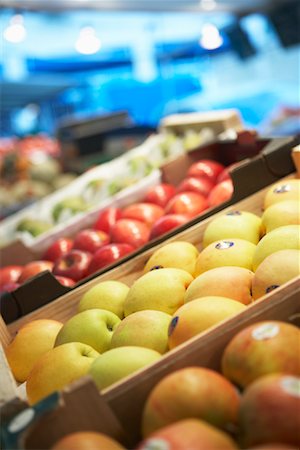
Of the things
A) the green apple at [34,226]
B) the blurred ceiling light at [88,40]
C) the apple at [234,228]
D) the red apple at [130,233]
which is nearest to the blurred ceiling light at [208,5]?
the blurred ceiling light at [88,40]

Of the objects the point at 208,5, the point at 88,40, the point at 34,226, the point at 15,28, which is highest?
the point at 15,28

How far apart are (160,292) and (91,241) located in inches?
40.3

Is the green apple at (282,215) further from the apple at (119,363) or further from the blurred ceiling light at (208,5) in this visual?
the blurred ceiling light at (208,5)

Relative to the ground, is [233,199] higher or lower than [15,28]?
lower

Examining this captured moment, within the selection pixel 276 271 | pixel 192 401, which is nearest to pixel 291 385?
pixel 192 401

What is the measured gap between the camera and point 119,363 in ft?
4.12

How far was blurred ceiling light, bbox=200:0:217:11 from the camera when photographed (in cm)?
669

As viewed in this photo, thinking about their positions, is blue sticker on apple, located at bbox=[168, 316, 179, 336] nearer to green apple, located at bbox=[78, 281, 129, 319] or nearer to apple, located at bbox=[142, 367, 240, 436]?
apple, located at bbox=[142, 367, 240, 436]

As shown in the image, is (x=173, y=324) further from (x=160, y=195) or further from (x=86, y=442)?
(x=160, y=195)

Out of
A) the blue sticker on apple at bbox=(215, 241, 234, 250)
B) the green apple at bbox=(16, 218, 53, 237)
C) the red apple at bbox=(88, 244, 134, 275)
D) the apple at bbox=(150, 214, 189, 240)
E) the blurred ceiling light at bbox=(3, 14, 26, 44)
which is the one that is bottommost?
the green apple at bbox=(16, 218, 53, 237)

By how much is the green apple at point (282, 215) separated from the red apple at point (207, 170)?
991 mm

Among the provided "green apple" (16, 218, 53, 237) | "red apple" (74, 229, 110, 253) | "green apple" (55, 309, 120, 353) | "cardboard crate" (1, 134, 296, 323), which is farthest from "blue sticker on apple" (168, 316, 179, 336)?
"green apple" (16, 218, 53, 237)

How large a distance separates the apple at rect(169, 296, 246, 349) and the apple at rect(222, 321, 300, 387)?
137 mm

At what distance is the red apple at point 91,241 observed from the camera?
2.54 meters
